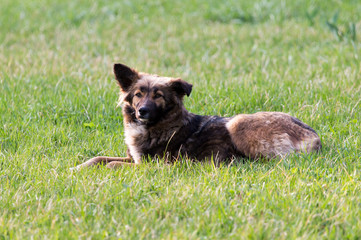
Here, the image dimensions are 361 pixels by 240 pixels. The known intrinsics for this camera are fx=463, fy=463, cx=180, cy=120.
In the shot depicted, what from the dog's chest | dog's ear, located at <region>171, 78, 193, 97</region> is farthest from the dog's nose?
dog's ear, located at <region>171, 78, 193, 97</region>

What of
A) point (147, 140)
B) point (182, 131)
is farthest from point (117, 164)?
point (182, 131)

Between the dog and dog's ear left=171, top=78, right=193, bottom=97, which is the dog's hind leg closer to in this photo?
the dog

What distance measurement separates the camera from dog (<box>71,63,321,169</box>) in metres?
5.17

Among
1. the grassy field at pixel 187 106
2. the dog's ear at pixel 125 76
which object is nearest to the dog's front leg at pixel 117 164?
the grassy field at pixel 187 106

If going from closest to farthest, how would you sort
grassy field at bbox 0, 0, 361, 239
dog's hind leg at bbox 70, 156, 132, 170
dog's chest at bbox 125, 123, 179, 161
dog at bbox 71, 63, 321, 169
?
grassy field at bbox 0, 0, 361, 239 → dog's hind leg at bbox 70, 156, 132, 170 → dog at bbox 71, 63, 321, 169 → dog's chest at bbox 125, 123, 179, 161

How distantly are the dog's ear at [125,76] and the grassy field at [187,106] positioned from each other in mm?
762

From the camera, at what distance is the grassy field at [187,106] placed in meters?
3.75

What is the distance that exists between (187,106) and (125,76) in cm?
158

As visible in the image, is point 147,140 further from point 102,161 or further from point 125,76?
point 125,76

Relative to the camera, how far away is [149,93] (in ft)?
17.3

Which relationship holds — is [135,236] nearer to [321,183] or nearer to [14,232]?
[14,232]

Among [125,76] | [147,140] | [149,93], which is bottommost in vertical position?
[147,140]

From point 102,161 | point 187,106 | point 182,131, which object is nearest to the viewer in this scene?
point 102,161

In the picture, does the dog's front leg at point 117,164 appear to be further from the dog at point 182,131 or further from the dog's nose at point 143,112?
the dog's nose at point 143,112
